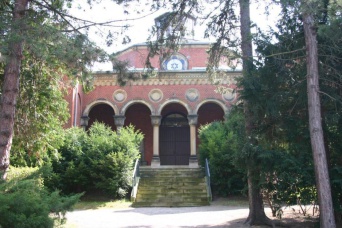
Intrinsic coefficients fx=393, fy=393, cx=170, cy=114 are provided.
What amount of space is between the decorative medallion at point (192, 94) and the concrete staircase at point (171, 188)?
450 centimetres

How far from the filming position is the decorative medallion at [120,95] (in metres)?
22.8

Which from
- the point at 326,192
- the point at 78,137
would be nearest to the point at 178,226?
the point at 326,192

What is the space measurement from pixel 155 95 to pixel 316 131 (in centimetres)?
1523

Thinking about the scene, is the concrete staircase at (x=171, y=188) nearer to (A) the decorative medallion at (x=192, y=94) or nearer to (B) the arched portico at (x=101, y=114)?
(A) the decorative medallion at (x=192, y=94)

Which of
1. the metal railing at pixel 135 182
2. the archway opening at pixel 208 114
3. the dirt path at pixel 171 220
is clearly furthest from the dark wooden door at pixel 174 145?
the dirt path at pixel 171 220

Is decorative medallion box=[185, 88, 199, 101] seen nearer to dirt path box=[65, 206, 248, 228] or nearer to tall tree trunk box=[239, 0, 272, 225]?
dirt path box=[65, 206, 248, 228]

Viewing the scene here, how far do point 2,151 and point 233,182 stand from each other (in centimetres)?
1040

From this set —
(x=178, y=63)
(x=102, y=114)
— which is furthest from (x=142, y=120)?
(x=178, y=63)

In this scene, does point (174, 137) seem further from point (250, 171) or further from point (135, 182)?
point (250, 171)

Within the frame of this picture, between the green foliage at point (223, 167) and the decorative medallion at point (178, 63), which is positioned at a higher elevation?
the decorative medallion at point (178, 63)

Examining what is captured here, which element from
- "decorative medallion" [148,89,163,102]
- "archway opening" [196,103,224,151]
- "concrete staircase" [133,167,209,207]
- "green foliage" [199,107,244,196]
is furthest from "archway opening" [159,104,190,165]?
"green foliage" [199,107,244,196]

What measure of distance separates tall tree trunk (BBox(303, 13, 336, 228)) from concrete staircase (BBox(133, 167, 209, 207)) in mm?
8086

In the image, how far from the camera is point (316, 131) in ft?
26.7

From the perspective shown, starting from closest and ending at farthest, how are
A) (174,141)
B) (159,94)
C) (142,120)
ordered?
1. (159,94)
2. (174,141)
3. (142,120)
